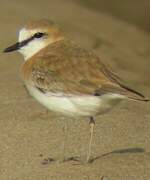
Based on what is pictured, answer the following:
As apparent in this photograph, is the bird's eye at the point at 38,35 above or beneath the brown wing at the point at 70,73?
above

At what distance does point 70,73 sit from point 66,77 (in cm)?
4

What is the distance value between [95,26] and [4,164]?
679 centimetres

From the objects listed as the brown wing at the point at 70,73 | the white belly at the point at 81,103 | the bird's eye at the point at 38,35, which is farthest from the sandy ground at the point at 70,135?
the bird's eye at the point at 38,35

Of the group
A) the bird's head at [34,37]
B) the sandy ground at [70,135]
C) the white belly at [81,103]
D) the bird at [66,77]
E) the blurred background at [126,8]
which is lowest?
the blurred background at [126,8]

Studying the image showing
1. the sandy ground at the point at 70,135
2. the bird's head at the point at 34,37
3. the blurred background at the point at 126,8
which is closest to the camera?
the sandy ground at the point at 70,135

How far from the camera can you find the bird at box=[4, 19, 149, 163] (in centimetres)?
555

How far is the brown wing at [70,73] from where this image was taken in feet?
18.3

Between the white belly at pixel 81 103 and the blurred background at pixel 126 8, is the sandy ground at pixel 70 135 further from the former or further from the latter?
the blurred background at pixel 126 8

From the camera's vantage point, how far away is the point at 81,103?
5.58 m

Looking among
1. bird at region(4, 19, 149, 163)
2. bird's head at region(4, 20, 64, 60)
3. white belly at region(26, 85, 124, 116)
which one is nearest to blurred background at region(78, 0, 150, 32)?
bird's head at region(4, 20, 64, 60)

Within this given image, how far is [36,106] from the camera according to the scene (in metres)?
7.68

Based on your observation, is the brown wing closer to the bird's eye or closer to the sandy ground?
the bird's eye

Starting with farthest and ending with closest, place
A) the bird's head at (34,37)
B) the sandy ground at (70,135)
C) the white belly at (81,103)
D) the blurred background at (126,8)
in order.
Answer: the blurred background at (126,8) → the bird's head at (34,37) → the sandy ground at (70,135) → the white belly at (81,103)

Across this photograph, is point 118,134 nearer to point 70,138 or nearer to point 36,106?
point 70,138
